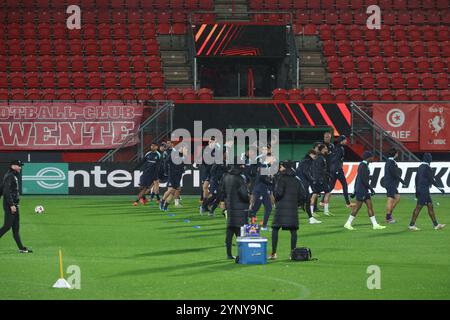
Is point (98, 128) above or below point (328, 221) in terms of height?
above

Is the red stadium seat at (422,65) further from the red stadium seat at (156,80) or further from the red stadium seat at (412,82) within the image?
the red stadium seat at (156,80)

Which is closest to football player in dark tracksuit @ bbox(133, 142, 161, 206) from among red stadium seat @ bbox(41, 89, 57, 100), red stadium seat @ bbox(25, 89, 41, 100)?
red stadium seat @ bbox(41, 89, 57, 100)

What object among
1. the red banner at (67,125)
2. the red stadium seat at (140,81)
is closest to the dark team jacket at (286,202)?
the red banner at (67,125)

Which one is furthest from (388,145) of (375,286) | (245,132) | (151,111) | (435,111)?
(375,286)

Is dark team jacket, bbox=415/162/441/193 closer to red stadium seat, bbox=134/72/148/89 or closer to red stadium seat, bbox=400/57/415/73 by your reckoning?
red stadium seat, bbox=134/72/148/89

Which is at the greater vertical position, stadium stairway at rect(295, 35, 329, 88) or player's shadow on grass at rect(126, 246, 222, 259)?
stadium stairway at rect(295, 35, 329, 88)

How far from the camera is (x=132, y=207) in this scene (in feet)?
109

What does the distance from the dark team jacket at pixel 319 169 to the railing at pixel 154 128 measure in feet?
30.8

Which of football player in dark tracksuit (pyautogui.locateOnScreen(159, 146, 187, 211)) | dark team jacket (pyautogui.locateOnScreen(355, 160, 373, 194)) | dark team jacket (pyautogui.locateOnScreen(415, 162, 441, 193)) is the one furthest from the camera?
football player in dark tracksuit (pyautogui.locateOnScreen(159, 146, 187, 211))

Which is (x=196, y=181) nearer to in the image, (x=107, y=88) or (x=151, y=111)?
(x=151, y=111)

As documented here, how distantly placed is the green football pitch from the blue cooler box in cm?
22

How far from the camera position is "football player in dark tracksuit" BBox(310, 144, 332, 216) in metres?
29.5

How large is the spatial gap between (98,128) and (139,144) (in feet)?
5.62

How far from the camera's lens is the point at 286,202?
18.8 meters
